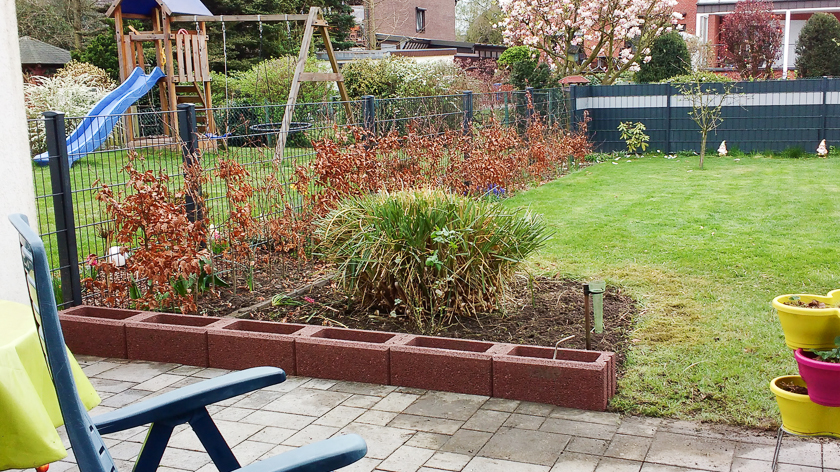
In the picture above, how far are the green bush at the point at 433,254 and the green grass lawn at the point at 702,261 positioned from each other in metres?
1.00

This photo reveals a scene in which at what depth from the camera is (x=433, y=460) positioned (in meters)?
3.44

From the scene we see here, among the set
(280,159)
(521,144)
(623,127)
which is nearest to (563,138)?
(521,144)

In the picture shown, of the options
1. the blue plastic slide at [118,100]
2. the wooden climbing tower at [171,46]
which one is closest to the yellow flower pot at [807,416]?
the wooden climbing tower at [171,46]

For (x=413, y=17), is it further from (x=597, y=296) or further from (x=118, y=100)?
(x=597, y=296)

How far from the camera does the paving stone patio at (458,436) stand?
3.37 meters

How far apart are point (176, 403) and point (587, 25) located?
66.0 feet

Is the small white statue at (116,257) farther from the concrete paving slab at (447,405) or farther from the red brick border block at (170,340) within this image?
the concrete paving slab at (447,405)

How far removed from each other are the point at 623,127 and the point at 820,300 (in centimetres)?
1373

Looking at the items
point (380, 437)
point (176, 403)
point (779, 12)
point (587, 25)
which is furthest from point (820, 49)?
point (176, 403)

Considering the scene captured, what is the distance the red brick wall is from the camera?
41.3 m

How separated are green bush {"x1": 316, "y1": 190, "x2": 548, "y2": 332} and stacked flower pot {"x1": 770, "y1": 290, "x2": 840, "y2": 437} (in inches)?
84.5

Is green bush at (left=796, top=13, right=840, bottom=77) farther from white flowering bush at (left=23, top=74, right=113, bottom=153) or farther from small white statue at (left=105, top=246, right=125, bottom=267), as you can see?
small white statue at (left=105, top=246, right=125, bottom=267)

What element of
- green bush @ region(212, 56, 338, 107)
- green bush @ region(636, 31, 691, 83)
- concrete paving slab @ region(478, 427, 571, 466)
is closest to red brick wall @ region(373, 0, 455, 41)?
green bush @ region(212, 56, 338, 107)

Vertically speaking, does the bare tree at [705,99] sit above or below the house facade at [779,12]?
below
